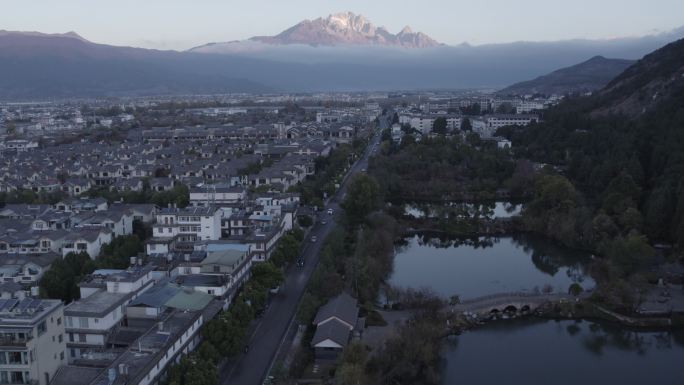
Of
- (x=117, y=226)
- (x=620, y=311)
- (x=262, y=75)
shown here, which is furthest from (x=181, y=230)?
(x=262, y=75)

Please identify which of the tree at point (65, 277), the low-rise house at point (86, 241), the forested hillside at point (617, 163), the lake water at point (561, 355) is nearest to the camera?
the lake water at point (561, 355)

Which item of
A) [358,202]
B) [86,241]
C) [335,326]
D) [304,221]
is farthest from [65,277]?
[358,202]

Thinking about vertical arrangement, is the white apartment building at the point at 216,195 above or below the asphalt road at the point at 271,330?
above

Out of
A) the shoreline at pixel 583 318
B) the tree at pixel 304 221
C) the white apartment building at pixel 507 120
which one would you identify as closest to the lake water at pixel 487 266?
the shoreline at pixel 583 318

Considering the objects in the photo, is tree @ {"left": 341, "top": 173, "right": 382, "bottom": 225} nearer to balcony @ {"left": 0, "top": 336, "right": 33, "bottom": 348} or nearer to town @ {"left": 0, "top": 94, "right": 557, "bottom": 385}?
town @ {"left": 0, "top": 94, "right": 557, "bottom": 385}

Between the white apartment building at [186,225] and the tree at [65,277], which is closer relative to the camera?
the tree at [65,277]

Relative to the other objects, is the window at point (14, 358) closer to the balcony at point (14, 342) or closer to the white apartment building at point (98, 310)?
the balcony at point (14, 342)
